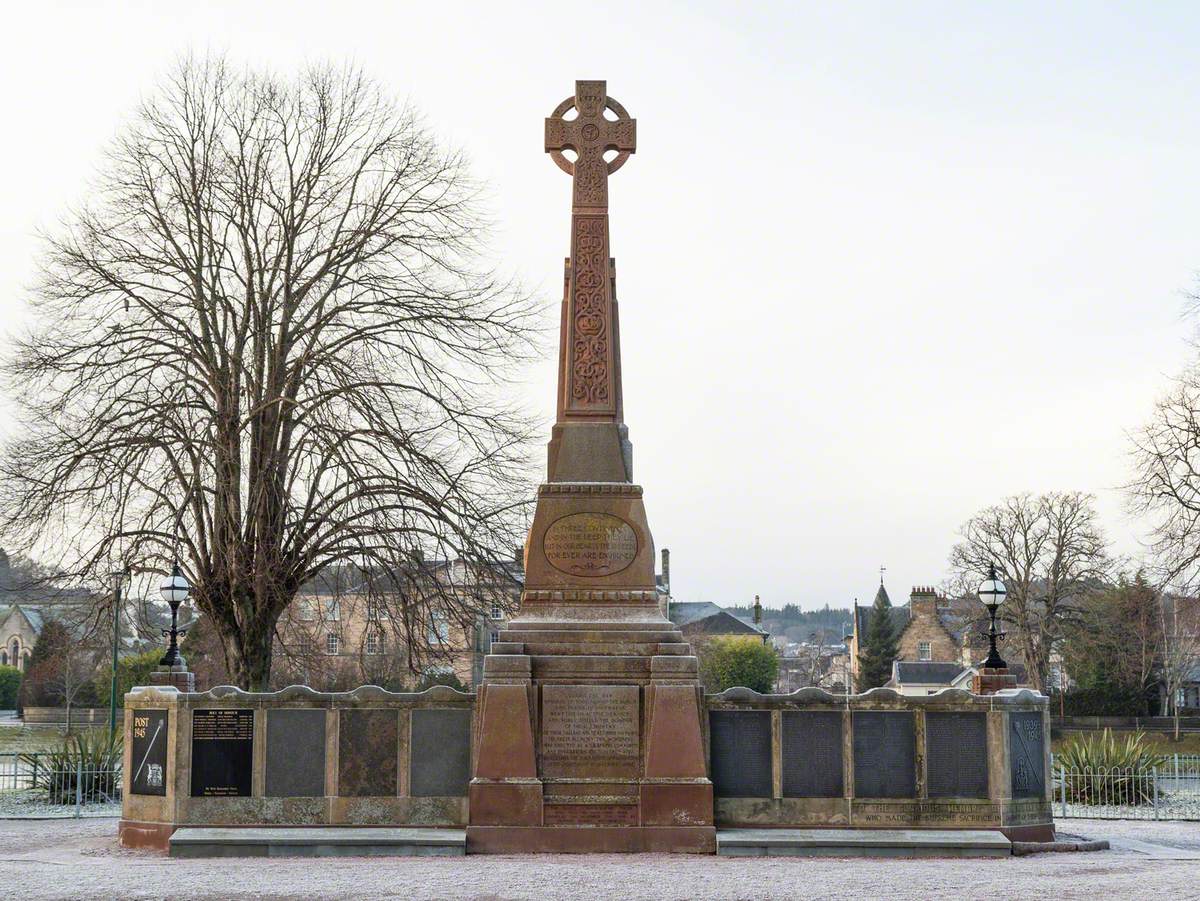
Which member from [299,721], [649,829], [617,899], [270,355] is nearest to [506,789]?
[649,829]

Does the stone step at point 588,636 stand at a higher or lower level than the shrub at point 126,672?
higher

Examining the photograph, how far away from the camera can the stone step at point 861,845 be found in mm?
16109

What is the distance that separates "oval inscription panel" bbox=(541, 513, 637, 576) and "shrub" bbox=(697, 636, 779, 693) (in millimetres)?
59146

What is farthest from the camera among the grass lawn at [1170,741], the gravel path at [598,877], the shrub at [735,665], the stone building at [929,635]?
the stone building at [929,635]

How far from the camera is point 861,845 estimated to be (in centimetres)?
1608

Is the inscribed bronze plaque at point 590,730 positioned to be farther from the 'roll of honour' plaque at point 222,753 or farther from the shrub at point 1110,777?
the shrub at point 1110,777

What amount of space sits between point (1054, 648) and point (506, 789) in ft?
174

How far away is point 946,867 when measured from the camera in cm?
1509

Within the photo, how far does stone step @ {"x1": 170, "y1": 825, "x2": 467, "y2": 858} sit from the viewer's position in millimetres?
16141

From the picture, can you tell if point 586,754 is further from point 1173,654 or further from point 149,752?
point 1173,654

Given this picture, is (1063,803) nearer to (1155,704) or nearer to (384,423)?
(384,423)

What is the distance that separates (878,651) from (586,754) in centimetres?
6603

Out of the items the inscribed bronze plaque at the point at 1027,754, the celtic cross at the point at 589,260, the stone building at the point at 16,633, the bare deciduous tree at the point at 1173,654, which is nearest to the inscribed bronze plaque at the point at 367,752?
the celtic cross at the point at 589,260

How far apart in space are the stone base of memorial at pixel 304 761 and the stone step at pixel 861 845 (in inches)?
135
